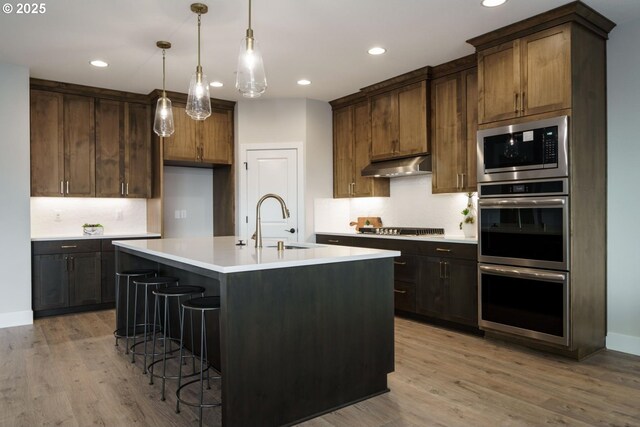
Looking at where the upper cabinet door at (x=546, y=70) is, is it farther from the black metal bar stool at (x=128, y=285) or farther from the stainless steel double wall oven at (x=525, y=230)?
the black metal bar stool at (x=128, y=285)

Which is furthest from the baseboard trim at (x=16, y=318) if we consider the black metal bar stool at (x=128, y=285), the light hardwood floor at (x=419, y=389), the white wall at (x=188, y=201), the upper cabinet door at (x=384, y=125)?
the upper cabinet door at (x=384, y=125)

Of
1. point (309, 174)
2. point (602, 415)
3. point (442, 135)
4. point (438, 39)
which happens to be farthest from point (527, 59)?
point (309, 174)

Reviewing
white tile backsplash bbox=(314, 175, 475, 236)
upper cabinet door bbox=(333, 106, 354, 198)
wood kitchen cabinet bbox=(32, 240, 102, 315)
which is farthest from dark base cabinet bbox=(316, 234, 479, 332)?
wood kitchen cabinet bbox=(32, 240, 102, 315)

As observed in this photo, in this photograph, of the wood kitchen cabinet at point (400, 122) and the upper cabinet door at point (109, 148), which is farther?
the upper cabinet door at point (109, 148)

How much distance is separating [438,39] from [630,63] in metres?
1.53

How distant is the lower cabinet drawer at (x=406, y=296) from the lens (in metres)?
4.61

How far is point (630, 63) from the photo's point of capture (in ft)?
11.7

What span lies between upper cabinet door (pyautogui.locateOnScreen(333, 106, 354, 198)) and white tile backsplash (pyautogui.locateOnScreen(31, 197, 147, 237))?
2690 mm

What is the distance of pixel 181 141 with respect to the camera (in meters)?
5.75

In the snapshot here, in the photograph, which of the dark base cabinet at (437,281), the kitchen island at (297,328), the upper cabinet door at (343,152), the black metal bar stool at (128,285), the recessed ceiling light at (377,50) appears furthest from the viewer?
the upper cabinet door at (343,152)

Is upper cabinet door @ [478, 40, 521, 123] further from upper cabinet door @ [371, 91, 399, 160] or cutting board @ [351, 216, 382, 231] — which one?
cutting board @ [351, 216, 382, 231]

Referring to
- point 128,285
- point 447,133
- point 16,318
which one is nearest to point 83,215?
point 16,318

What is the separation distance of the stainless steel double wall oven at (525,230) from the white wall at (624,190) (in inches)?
26.7

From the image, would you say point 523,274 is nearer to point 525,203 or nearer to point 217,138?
point 525,203
